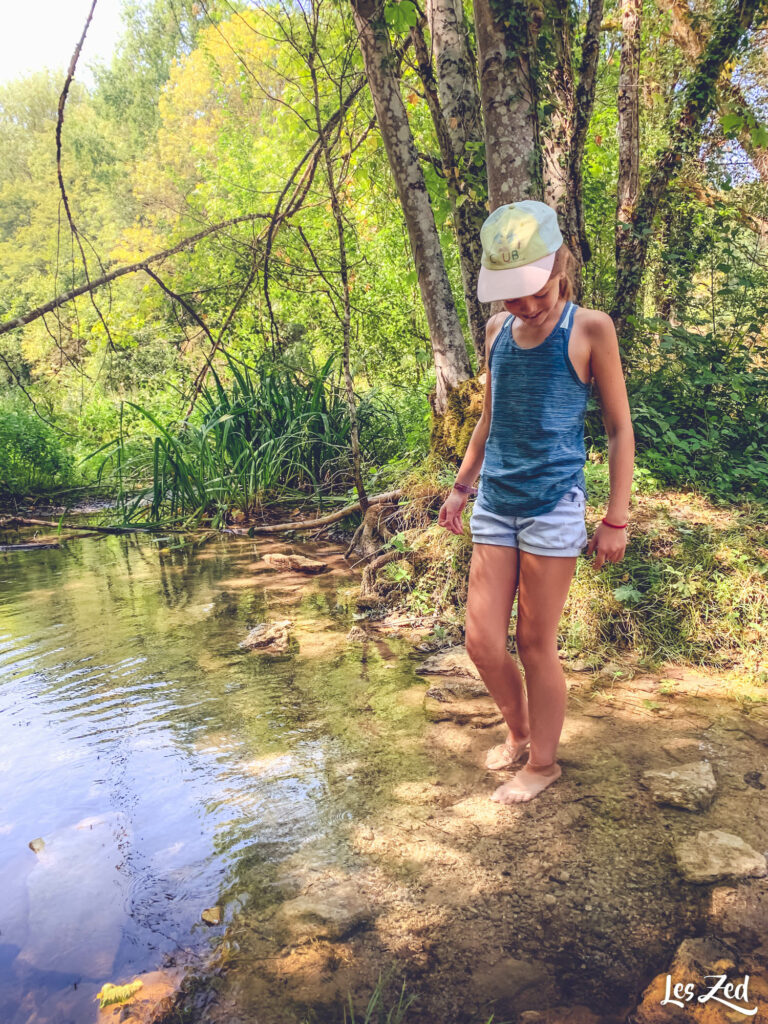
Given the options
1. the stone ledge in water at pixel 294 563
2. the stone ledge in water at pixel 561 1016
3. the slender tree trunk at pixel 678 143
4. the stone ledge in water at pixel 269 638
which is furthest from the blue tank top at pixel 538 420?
the slender tree trunk at pixel 678 143

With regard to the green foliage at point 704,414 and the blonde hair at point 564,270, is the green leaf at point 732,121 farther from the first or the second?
the blonde hair at point 564,270

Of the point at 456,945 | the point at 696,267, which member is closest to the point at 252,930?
the point at 456,945

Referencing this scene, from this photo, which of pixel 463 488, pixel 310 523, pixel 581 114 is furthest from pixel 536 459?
pixel 310 523

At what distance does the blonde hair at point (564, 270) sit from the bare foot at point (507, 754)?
1.62 metres

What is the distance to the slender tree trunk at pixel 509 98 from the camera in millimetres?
3659

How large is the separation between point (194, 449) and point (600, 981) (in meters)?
6.11

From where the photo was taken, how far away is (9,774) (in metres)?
2.76

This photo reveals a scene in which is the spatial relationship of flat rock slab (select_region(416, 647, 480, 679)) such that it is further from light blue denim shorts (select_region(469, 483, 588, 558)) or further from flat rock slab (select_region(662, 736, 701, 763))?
light blue denim shorts (select_region(469, 483, 588, 558))

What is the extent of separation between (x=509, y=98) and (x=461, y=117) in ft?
3.18

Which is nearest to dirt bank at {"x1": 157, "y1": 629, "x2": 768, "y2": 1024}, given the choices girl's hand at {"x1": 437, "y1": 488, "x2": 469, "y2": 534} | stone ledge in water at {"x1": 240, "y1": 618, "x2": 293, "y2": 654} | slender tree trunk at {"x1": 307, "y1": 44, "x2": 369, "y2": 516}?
girl's hand at {"x1": 437, "y1": 488, "x2": 469, "y2": 534}

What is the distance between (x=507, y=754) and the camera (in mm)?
2629

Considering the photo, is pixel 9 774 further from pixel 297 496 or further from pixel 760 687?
pixel 297 496

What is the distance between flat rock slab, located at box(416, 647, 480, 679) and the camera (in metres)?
3.52

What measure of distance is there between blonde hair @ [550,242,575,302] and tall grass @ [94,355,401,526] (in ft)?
15.4
